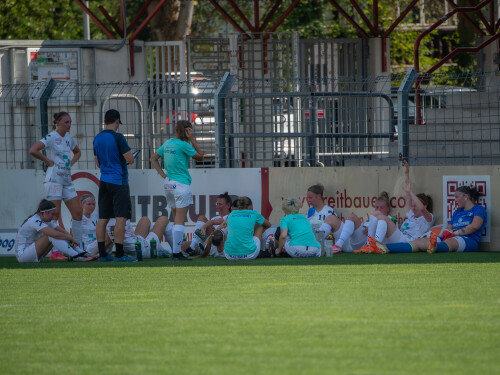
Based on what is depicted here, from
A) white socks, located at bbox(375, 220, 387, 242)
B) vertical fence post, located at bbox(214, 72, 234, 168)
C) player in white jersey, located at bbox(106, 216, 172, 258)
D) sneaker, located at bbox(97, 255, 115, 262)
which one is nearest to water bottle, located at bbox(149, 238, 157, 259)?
player in white jersey, located at bbox(106, 216, 172, 258)

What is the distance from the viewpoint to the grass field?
6.18 meters

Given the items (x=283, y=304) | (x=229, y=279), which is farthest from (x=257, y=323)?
(x=229, y=279)

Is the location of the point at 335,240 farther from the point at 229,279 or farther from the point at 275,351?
the point at 275,351

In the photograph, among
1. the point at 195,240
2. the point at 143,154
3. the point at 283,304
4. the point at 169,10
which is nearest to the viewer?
the point at 283,304

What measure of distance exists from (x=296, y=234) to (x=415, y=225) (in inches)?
82.3

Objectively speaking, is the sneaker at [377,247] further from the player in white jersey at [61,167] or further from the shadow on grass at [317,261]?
the player in white jersey at [61,167]

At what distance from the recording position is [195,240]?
46.7ft

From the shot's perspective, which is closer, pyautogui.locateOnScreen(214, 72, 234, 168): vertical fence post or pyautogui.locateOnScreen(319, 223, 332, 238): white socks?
pyautogui.locateOnScreen(319, 223, 332, 238): white socks

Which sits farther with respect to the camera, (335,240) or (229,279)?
(335,240)

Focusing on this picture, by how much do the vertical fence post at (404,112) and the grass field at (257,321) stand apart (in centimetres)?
349

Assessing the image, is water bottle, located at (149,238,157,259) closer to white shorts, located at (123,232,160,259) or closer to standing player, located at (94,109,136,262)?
white shorts, located at (123,232,160,259)

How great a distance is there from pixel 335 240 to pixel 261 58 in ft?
28.9

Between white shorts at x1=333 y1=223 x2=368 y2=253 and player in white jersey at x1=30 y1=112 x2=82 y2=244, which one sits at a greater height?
player in white jersey at x1=30 y1=112 x2=82 y2=244

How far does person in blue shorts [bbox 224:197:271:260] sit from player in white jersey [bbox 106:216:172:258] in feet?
4.41
